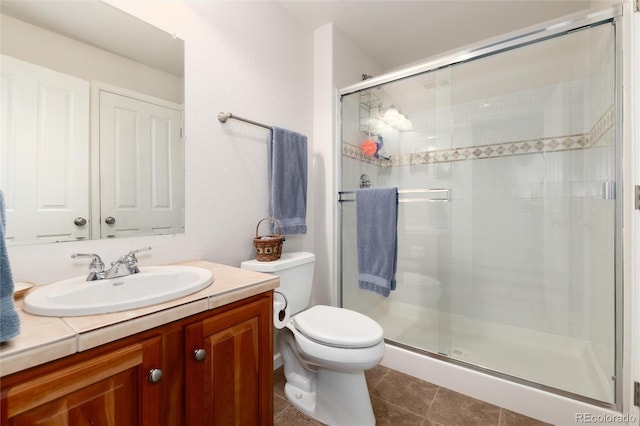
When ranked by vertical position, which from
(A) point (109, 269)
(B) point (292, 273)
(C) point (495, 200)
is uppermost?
(C) point (495, 200)

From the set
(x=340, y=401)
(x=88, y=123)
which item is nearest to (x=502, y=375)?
(x=340, y=401)

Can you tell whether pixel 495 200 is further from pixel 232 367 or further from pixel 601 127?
pixel 232 367

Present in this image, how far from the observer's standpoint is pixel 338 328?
4.26ft

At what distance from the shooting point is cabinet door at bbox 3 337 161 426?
528 millimetres

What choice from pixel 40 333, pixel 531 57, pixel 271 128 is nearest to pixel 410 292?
pixel 271 128

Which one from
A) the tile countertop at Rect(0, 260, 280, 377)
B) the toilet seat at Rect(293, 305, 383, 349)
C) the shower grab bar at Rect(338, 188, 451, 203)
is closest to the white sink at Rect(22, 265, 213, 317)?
the tile countertop at Rect(0, 260, 280, 377)

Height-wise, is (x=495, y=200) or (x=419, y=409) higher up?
(x=495, y=200)

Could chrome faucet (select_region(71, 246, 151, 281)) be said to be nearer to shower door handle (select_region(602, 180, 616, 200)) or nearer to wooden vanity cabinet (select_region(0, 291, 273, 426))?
wooden vanity cabinet (select_region(0, 291, 273, 426))

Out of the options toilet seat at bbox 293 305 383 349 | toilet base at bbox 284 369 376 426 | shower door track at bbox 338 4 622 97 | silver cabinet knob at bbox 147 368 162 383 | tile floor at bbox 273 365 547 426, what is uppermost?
shower door track at bbox 338 4 622 97

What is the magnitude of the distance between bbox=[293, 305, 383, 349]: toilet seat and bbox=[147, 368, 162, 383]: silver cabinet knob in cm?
67

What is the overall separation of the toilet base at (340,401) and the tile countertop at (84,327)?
73cm

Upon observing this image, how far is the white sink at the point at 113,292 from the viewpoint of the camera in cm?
67

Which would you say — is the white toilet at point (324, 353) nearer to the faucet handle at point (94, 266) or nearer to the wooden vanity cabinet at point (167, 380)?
the wooden vanity cabinet at point (167, 380)

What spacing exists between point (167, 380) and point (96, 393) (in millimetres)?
158
